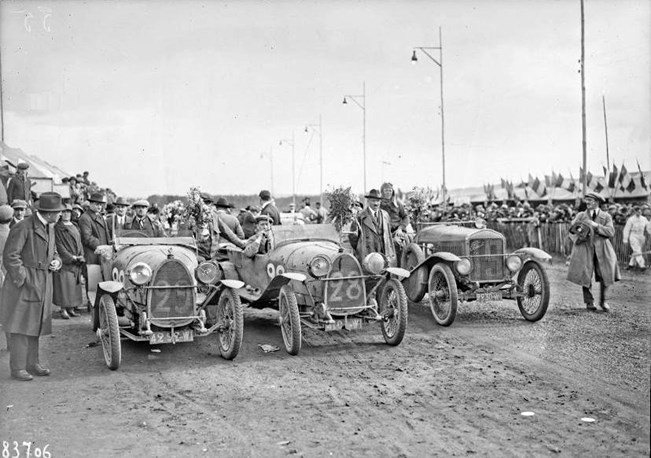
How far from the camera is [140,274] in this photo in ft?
23.6

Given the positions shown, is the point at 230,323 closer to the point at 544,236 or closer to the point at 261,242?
the point at 261,242

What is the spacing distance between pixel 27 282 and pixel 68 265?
2975 millimetres

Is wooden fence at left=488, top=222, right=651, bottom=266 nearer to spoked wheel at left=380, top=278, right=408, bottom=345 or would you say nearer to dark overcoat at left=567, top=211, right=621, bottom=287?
dark overcoat at left=567, top=211, right=621, bottom=287

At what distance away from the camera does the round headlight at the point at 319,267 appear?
25.3 ft

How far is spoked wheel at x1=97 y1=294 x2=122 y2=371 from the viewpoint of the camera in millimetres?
6688

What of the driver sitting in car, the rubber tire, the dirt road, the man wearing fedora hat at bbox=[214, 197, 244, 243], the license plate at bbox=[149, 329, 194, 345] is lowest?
the dirt road

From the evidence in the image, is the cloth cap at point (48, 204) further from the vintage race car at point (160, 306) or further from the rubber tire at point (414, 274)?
the rubber tire at point (414, 274)

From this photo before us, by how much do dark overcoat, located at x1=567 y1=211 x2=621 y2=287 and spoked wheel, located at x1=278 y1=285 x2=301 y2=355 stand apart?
16.6ft

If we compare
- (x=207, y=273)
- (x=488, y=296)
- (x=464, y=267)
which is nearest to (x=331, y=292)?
(x=207, y=273)

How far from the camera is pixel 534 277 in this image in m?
9.45

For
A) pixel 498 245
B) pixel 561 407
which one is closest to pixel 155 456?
pixel 561 407

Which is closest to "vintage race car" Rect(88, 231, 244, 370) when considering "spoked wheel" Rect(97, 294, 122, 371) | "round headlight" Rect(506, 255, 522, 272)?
"spoked wheel" Rect(97, 294, 122, 371)

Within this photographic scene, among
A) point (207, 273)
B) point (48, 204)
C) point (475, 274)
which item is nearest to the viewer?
point (48, 204)

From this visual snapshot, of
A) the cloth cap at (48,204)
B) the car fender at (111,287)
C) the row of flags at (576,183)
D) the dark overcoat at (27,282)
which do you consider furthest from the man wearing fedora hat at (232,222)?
the row of flags at (576,183)
